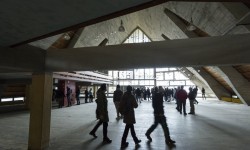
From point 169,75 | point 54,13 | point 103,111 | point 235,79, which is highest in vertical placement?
point 169,75

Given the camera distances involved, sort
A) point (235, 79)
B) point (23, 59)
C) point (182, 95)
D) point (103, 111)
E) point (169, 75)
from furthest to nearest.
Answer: point (169, 75) → point (235, 79) → point (182, 95) → point (103, 111) → point (23, 59)

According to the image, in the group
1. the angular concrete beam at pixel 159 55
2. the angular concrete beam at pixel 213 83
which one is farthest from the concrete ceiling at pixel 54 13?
the angular concrete beam at pixel 213 83

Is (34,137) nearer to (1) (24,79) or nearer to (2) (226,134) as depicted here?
(2) (226,134)

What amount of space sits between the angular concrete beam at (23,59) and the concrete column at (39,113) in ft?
Result: 1.11

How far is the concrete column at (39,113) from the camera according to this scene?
16.0 ft

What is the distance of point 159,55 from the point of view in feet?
14.0

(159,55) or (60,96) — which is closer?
(159,55)

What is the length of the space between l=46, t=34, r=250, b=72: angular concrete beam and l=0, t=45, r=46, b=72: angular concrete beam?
0.74 feet

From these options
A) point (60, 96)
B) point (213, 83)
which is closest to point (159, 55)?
point (60, 96)

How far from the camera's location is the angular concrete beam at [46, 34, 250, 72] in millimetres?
3781

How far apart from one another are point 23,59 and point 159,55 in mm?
3160

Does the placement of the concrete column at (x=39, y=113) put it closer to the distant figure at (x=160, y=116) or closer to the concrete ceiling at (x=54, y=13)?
the concrete ceiling at (x=54, y=13)

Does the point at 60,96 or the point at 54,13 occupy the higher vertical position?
the point at 54,13

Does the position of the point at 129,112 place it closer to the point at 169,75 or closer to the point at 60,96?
the point at 60,96
